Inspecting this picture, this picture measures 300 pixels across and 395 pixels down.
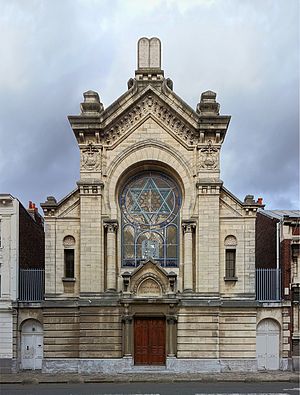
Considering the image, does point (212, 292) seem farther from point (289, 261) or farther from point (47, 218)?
point (47, 218)

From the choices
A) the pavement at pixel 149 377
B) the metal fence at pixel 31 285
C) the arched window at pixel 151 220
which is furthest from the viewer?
the metal fence at pixel 31 285

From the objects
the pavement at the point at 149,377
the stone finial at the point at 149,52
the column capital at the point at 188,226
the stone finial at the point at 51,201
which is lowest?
the pavement at the point at 149,377

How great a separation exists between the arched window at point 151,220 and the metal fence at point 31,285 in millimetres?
5048

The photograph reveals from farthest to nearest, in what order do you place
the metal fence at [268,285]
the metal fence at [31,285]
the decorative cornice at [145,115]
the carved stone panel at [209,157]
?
the metal fence at [31,285] → the metal fence at [268,285] → the decorative cornice at [145,115] → the carved stone panel at [209,157]

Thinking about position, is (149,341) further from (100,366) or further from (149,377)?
(100,366)

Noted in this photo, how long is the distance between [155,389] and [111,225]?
32.1 ft

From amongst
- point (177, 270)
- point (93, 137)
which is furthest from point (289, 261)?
point (93, 137)

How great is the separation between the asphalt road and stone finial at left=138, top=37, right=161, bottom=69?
1721 cm

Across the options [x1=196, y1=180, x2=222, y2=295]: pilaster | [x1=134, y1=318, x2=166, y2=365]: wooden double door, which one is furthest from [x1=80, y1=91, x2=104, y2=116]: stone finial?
[x1=134, y1=318, x2=166, y2=365]: wooden double door

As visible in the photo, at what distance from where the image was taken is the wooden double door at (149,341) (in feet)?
117

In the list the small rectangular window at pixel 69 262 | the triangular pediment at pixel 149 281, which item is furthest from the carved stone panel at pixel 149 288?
the small rectangular window at pixel 69 262

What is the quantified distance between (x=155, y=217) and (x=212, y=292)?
511cm

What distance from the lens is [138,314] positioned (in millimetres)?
35500

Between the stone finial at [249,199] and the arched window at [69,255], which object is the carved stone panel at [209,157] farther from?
the arched window at [69,255]
